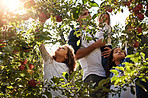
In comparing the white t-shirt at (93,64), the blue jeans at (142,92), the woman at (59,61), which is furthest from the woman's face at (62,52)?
the blue jeans at (142,92)

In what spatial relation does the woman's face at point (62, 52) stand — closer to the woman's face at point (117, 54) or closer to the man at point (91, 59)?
the man at point (91, 59)

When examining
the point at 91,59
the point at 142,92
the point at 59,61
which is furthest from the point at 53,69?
the point at 142,92

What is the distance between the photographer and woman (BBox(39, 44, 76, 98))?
2262 millimetres

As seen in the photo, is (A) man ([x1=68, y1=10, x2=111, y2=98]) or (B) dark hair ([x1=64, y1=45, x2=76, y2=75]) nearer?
(A) man ([x1=68, y1=10, x2=111, y2=98])

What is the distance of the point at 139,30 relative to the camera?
1.63m

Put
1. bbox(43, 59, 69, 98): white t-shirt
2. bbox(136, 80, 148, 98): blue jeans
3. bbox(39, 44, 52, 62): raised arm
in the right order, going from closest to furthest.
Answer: bbox(136, 80, 148, 98): blue jeans, bbox(43, 59, 69, 98): white t-shirt, bbox(39, 44, 52, 62): raised arm

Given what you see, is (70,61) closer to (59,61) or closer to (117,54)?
(59,61)

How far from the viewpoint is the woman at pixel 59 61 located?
226 cm

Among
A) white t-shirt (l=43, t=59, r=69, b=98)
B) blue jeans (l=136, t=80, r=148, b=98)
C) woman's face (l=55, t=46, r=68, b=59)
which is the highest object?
woman's face (l=55, t=46, r=68, b=59)

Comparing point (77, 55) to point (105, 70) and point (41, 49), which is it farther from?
point (41, 49)

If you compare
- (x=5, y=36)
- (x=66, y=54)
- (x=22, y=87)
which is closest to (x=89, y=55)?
(x=66, y=54)

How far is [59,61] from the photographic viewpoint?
93.0 inches

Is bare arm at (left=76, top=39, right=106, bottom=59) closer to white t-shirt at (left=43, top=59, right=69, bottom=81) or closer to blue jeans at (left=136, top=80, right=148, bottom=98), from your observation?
white t-shirt at (left=43, top=59, right=69, bottom=81)

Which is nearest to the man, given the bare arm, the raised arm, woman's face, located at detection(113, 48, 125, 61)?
the bare arm
